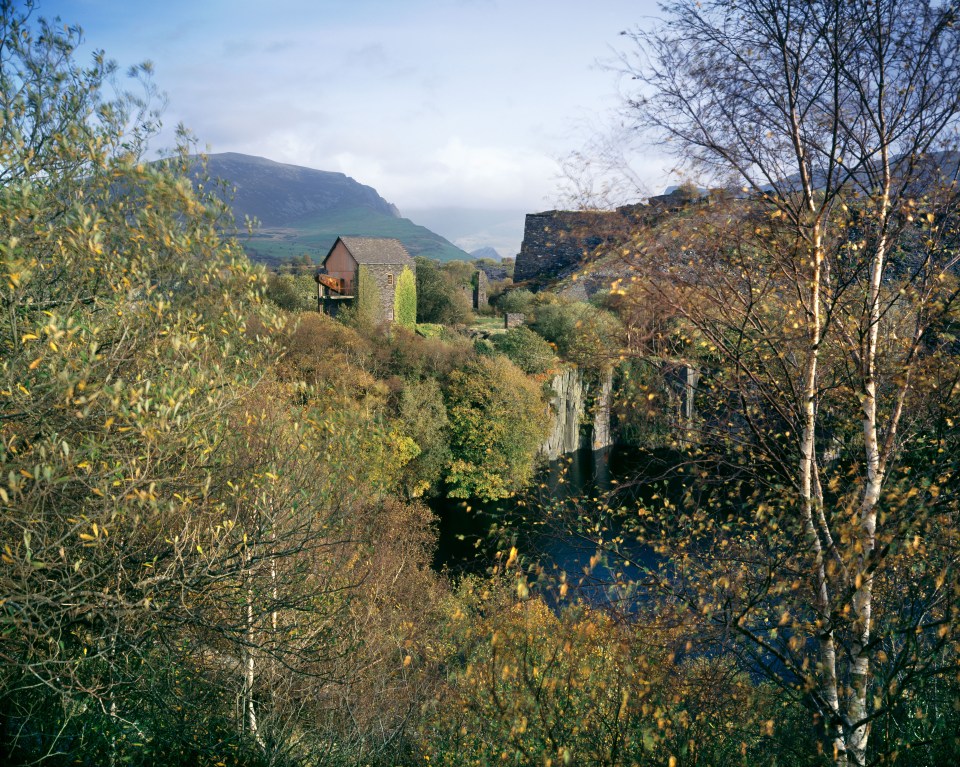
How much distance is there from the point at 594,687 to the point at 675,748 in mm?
5125

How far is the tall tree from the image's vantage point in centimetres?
502

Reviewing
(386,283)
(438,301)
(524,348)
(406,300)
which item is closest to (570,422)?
(524,348)

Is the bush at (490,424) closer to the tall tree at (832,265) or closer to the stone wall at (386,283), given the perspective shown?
the stone wall at (386,283)

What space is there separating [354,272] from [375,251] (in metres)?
2.59

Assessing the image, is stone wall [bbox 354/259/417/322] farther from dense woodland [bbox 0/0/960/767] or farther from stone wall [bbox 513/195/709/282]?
stone wall [bbox 513/195/709/282]

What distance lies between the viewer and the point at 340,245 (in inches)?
1622

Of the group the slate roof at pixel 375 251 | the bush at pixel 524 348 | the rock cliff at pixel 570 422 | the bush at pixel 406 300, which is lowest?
the rock cliff at pixel 570 422

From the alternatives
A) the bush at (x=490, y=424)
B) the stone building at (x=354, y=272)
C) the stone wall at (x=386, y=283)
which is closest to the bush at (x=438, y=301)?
the stone building at (x=354, y=272)

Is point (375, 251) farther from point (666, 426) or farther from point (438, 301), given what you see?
point (666, 426)

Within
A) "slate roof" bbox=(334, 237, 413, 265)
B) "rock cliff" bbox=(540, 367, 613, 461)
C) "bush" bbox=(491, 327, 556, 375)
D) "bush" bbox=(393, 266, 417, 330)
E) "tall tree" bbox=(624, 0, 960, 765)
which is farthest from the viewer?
"bush" bbox=(393, 266, 417, 330)

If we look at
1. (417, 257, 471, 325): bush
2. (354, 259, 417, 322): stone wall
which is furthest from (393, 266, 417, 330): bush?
(417, 257, 471, 325): bush

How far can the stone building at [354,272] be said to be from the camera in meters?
40.0

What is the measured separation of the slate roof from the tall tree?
35952 mm

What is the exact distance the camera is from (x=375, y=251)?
41562 mm
